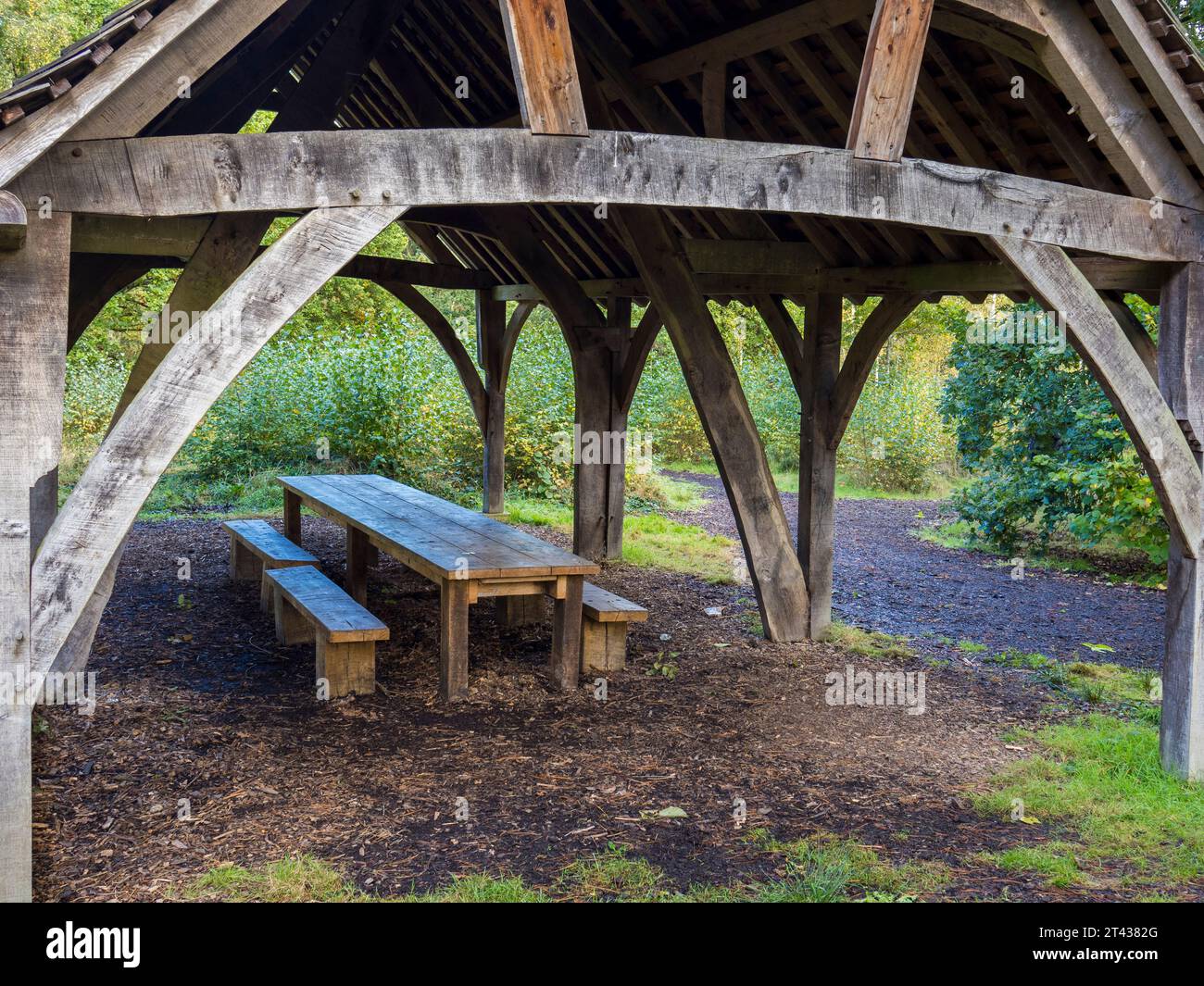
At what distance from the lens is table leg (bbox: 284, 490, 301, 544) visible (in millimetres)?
9828

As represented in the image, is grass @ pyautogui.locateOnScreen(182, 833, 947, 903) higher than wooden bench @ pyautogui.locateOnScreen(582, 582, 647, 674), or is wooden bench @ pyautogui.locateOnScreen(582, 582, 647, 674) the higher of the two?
wooden bench @ pyautogui.locateOnScreen(582, 582, 647, 674)

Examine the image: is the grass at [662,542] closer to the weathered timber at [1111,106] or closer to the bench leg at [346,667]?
the bench leg at [346,667]

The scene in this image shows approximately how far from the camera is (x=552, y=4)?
3.70m

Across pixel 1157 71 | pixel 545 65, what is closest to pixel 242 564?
pixel 545 65

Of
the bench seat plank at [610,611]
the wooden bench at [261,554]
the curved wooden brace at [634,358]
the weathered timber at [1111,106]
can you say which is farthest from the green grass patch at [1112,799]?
the curved wooden brace at [634,358]

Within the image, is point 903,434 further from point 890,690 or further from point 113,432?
point 113,432

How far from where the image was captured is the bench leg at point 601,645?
672 centimetres

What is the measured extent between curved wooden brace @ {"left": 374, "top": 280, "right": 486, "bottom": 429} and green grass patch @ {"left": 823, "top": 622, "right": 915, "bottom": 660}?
19.8ft

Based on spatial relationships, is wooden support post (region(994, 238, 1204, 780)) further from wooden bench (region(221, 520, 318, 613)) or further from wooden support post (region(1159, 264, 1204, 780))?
wooden bench (region(221, 520, 318, 613))

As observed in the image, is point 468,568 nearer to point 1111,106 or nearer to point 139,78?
point 139,78

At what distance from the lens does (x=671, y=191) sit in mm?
4027

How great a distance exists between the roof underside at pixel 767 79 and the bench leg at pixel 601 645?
3078 mm

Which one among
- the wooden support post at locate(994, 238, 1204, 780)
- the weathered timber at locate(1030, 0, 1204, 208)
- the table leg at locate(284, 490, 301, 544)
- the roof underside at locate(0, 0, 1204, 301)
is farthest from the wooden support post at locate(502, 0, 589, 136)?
the table leg at locate(284, 490, 301, 544)
